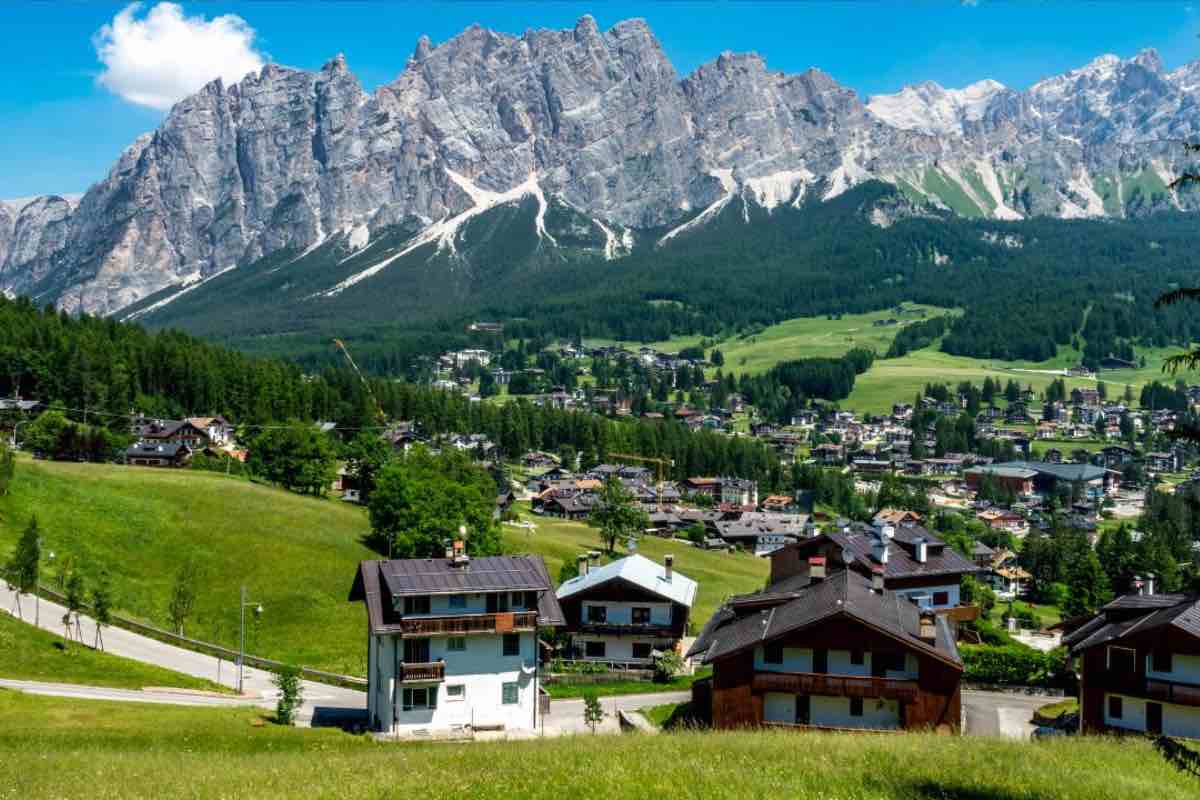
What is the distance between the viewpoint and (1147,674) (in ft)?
147

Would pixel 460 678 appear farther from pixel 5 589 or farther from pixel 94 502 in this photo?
pixel 94 502

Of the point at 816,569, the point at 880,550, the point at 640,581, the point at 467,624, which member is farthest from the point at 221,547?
the point at 816,569

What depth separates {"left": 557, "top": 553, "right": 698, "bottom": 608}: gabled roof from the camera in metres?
68.9

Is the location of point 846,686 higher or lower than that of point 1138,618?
lower

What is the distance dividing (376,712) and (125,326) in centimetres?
14970

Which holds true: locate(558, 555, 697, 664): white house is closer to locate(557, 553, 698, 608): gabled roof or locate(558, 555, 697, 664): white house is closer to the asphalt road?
locate(557, 553, 698, 608): gabled roof

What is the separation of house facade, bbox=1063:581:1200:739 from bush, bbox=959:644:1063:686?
33.5ft

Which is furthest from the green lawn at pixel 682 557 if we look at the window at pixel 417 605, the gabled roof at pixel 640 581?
the window at pixel 417 605

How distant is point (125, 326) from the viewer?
184m

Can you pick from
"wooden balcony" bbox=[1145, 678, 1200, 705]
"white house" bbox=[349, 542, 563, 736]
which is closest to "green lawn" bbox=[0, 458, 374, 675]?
"white house" bbox=[349, 542, 563, 736]

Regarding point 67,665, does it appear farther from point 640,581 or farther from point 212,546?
point 640,581

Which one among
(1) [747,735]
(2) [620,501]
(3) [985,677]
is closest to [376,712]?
(1) [747,735]

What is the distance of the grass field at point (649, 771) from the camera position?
72.4 feet

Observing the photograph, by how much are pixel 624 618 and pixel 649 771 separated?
4650 centimetres
